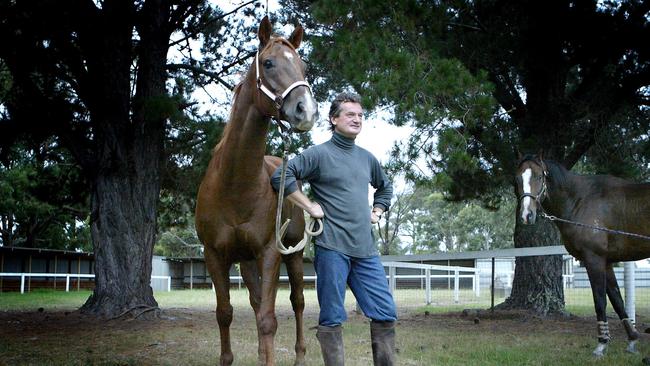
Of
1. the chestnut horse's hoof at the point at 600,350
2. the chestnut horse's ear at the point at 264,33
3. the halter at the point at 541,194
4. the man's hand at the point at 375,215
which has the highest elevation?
the chestnut horse's ear at the point at 264,33

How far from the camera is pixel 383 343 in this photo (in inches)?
134

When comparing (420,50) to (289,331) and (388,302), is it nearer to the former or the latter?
(289,331)

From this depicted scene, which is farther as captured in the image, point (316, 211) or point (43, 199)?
point (43, 199)

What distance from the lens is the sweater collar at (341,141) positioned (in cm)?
359

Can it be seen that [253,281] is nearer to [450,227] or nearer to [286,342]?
[286,342]

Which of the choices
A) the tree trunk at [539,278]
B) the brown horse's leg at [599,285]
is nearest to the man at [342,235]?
the brown horse's leg at [599,285]

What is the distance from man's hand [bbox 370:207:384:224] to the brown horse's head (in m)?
3.93

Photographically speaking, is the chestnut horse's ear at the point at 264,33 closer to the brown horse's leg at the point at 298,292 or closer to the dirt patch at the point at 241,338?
the brown horse's leg at the point at 298,292

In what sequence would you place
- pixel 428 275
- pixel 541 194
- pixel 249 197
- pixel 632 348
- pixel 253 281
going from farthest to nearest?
pixel 428 275 → pixel 541 194 → pixel 632 348 → pixel 253 281 → pixel 249 197

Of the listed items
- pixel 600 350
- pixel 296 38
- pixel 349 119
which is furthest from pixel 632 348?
pixel 296 38

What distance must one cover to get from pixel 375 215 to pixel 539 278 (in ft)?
26.4

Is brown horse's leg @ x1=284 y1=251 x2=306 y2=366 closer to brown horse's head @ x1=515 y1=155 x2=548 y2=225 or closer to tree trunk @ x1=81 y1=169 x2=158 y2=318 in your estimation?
brown horse's head @ x1=515 y1=155 x2=548 y2=225

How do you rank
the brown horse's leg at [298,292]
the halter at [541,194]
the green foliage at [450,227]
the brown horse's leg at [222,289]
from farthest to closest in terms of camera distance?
the green foliage at [450,227] → the halter at [541,194] → the brown horse's leg at [298,292] → the brown horse's leg at [222,289]

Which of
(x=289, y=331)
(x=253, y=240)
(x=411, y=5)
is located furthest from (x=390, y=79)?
(x=289, y=331)
